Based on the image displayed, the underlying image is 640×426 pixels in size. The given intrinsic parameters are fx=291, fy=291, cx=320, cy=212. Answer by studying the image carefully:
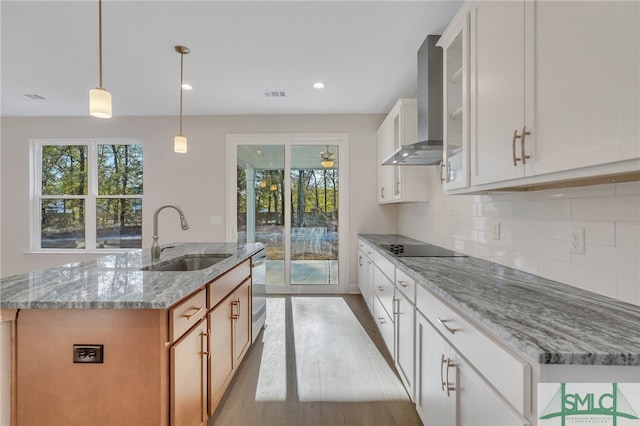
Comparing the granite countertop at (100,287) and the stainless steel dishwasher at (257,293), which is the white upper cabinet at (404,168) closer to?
the stainless steel dishwasher at (257,293)

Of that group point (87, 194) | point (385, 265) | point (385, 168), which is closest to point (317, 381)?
point (385, 265)

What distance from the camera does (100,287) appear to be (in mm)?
1329

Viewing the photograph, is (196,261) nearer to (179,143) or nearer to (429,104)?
(179,143)

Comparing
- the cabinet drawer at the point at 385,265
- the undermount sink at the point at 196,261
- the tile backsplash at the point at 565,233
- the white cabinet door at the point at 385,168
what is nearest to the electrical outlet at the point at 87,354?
the undermount sink at the point at 196,261

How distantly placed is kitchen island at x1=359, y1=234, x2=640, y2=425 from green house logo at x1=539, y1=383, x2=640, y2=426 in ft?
0.09

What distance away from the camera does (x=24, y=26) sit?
2344 mm

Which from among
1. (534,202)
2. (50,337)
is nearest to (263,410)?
(50,337)

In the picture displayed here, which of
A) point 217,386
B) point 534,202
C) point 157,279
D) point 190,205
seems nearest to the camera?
point 157,279

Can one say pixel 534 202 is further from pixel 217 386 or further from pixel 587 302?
pixel 217 386

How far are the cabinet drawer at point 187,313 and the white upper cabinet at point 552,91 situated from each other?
158 centimetres

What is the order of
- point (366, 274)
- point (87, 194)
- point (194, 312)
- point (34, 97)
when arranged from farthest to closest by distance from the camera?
point (87, 194) < point (34, 97) < point (366, 274) < point (194, 312)

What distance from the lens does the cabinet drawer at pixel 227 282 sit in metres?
1.69

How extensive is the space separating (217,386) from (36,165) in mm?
5136

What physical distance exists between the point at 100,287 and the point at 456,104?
2230 mm
